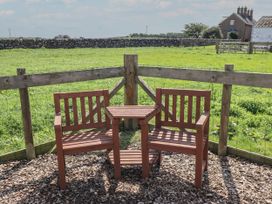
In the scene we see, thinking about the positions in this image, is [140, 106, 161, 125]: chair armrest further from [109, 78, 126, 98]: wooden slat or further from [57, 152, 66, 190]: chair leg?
[109, 78, 126, 98]: wooden slat

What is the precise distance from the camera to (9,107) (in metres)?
8.06

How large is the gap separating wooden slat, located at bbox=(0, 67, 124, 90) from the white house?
50.3m

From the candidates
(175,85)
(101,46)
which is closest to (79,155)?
(175,85)

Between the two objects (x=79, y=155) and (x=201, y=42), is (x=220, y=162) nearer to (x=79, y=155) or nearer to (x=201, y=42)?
(x=79, y=155)

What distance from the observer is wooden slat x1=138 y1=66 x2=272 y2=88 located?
15.3 ft

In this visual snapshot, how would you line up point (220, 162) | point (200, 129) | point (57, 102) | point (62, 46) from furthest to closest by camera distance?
1. point (62, 46)
2. point (220, 162)
3. point (57, 102)
4. point (200, 129)

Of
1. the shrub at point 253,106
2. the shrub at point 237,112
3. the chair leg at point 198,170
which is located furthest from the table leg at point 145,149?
the shrub at point 253,106

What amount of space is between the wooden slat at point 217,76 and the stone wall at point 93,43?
2955 cm

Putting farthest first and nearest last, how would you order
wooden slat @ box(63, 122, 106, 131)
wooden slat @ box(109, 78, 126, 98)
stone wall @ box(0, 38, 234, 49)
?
stone wall @ box(0, 38, 234, 49)
wooden slat @ box(109, 78, 126, 98)
wooden slat @ box(63, 122, 106, 131)

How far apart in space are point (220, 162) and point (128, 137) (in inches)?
71.7

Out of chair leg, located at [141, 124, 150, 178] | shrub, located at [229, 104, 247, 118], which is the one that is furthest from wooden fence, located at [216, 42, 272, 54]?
chair leg, located at [141, 124, 150, 178]

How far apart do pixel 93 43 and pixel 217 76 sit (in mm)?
36237

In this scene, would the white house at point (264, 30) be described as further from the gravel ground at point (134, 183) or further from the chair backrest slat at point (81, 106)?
the chair backrest slat at point (81, 106)

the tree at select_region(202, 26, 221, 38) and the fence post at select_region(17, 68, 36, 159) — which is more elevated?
the tree at select_region(202, 26, 221, 38)
